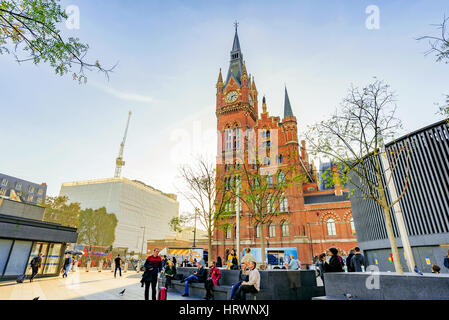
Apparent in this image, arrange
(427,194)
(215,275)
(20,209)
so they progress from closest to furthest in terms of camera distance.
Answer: (215,275) → (427,194) → (20,209)

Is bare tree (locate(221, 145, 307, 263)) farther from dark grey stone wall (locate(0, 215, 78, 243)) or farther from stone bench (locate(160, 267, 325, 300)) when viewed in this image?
dark grey stone wall (locate(0, 215, 78, 243))

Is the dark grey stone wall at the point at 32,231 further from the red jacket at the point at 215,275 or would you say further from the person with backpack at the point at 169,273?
the red jacket at the point at 215,275

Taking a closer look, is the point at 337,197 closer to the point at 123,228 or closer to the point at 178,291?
the point at 178,291

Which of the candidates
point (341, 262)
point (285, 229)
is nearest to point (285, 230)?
point (285, 229)

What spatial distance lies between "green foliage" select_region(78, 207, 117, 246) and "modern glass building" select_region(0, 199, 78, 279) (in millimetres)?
33693

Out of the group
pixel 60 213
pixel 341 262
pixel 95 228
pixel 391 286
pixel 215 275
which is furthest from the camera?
pixel 95 228

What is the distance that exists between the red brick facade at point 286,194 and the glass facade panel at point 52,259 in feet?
75.4

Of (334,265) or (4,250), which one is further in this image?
(4,250)

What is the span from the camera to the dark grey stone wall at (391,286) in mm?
4809

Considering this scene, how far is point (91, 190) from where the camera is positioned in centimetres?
7575

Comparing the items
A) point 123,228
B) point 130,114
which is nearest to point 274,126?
point 123,228

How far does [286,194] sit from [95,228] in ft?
136

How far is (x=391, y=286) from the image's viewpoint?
18.0 ft

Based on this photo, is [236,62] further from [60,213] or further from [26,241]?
[26,241]
